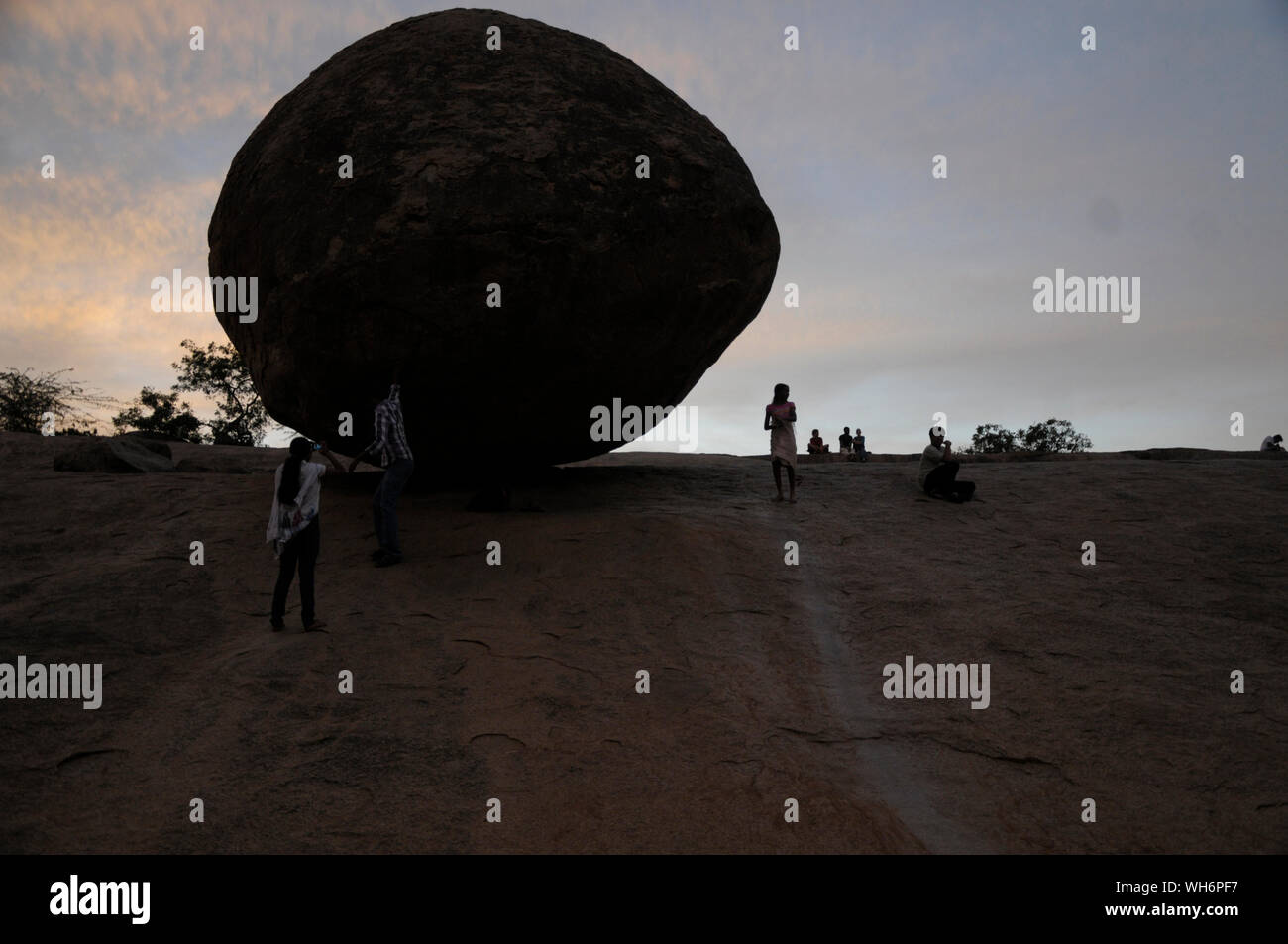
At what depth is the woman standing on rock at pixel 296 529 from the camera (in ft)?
17.6

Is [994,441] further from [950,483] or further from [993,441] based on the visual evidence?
[950,483]

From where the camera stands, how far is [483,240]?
6.57 meters

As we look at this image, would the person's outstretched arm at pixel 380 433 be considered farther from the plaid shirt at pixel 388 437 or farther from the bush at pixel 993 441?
the bush at pixel 993 441

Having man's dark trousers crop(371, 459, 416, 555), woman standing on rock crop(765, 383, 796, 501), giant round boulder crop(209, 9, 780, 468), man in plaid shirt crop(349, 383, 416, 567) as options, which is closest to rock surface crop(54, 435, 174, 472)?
giant round boulder crop(209, 9, 780, 468)

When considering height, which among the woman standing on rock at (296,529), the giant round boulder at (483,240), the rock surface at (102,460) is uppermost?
the giant round boulder at (483,240)

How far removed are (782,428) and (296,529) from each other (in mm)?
4651

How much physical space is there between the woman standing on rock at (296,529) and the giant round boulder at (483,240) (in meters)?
1.67

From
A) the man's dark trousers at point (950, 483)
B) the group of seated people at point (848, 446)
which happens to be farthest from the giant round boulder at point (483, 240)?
the group of seated people at point (848, 446)

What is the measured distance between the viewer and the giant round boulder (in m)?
6.64
